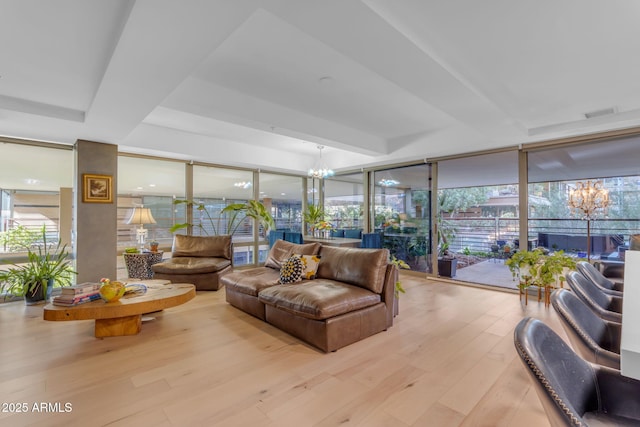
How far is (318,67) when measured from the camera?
2.99 m

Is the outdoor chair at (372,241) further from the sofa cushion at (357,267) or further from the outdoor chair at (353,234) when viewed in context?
the sofa cushion at (357,267)

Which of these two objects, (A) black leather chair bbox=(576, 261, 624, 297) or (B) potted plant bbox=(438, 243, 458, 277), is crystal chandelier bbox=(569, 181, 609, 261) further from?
(B) potted plant bbox=(438, 243, 458, 277)

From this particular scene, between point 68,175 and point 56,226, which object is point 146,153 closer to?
point 68,175

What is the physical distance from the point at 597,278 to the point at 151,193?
6.54m

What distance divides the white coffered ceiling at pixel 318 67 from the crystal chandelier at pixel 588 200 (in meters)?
0.80

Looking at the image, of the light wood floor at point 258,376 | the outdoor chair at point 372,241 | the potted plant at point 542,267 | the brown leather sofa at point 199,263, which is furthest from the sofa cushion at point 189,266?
the potted plant at point 542,267

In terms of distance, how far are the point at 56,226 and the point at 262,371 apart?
472 centimetres

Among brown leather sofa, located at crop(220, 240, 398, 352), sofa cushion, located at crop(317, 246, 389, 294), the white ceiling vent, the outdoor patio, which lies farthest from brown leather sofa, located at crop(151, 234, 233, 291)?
the white ceiling vent

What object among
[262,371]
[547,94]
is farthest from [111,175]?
[547,94]

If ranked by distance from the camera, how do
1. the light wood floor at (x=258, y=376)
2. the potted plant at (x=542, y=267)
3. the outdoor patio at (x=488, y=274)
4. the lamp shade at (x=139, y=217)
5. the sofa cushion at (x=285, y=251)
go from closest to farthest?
the light wood floor at (x=258, y=376) → the potted plant at (x=542, y=267) → the sofa cushion at (x=285, y=251) → the lamp shade at (x=139, y=217) → the outdoor patio at (x=488, y=274)

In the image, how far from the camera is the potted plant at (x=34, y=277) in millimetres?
4043

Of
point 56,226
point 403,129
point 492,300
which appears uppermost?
point 403,129

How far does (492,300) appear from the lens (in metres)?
4.34

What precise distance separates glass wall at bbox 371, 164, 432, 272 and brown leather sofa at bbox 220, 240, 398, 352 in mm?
2926
